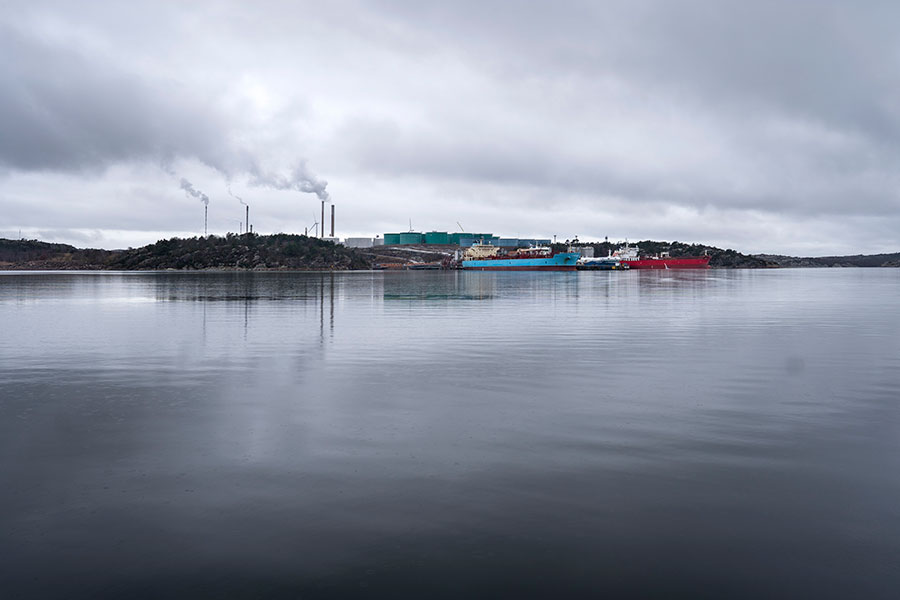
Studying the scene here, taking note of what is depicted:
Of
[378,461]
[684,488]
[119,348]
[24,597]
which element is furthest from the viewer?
[119,348]

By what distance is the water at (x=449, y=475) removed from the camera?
7.33 metres

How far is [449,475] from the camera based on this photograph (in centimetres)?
1048

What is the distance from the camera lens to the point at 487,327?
116 feet

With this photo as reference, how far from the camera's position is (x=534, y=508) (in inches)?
355

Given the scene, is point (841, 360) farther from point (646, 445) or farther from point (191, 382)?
point (191, 382)

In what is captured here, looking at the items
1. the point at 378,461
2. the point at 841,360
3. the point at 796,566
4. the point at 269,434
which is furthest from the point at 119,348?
the point at 841,360

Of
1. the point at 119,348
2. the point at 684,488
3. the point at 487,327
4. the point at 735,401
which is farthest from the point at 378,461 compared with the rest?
the point at 487,327

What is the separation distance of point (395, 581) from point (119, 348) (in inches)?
945

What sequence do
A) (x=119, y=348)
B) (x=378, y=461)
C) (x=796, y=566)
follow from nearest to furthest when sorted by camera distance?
1. (x=796, y=566)
2. (x=378, y=461)
3. (x=119, y=348)

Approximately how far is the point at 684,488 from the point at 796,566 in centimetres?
239

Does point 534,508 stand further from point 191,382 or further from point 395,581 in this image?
point 191,382

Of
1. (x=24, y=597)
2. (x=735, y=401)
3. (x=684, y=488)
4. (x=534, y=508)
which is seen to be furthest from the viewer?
(x=735, y=401)

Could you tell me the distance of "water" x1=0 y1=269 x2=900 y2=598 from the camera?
24.0ft

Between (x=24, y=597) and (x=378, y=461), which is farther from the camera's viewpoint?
(x=378, y=461)
